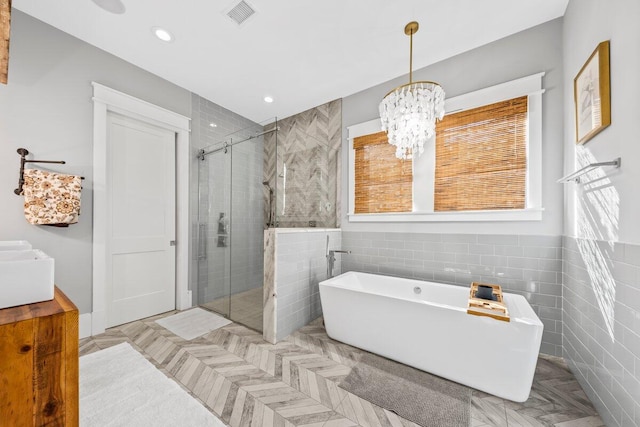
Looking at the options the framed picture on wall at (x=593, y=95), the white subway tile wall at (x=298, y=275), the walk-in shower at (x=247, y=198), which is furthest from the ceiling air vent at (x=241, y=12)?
the framed picture on wall at (x=593, y=95)

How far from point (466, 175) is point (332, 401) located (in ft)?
7.34

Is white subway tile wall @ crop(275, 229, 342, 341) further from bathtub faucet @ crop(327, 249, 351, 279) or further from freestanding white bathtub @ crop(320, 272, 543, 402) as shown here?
freestanding white bathtub @ crop(320, 272, 543, 402)

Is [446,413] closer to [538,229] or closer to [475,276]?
[475,276]

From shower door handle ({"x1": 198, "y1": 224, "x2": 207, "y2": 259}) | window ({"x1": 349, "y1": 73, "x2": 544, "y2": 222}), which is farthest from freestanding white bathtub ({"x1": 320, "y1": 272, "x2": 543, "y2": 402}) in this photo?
shower door handle ({"x1": 198, "y1": 224, "x2": 207, "y2": 259})

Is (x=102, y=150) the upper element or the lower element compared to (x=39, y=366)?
upper

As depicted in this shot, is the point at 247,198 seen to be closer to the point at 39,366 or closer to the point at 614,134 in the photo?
the point at 39,366

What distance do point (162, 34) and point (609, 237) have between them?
3.67 meters

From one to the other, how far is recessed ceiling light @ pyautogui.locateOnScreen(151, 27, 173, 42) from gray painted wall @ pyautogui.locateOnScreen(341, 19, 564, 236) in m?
2.41

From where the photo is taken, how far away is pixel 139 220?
284 cm

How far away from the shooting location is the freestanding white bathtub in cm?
A: 156

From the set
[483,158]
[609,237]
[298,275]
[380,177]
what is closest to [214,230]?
[298,275]

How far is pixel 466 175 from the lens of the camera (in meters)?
2.43

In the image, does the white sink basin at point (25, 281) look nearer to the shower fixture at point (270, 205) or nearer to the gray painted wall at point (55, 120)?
the gray painted wall at point (55, 120)

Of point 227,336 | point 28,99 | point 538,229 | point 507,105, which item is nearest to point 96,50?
point 28,99
